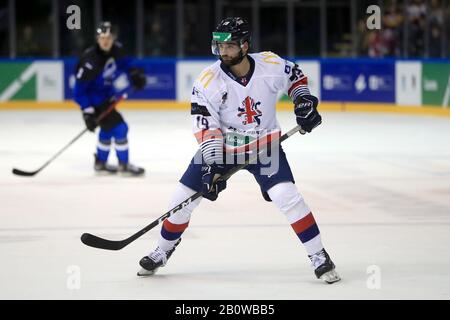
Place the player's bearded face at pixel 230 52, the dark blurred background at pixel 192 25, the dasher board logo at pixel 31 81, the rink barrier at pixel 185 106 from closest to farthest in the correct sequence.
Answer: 1. the player's bearded face at pixel 230 52
2. the rink barrier at pixel 185 106
3. the dasher board logo at pixel 31 81
4. the dark blurred background at pixel 192 25

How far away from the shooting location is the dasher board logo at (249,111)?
521cm

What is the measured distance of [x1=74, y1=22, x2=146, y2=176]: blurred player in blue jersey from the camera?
9180mm

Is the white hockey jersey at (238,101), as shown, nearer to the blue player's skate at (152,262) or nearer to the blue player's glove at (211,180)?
the blue player's glove at (211,180)

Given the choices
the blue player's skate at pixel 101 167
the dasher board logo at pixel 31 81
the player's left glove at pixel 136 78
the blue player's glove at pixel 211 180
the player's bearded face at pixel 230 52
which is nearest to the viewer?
the blue player's glove at pixel 211 180

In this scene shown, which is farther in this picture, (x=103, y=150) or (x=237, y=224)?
(x=103, y=150)

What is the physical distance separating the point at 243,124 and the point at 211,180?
13.9 inches

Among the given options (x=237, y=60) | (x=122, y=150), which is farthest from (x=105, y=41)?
(x=237, y=60)

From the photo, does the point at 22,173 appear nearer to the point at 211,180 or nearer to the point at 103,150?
the point at 103,150

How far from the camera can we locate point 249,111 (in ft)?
Result: 17.1

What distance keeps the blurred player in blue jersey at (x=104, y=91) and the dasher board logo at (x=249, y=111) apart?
4074 mm

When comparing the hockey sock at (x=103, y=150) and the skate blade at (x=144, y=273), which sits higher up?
the hockey sock at (x=103, y=150)

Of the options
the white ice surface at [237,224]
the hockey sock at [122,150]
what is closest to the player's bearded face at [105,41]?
the hockey sock at [122,150]

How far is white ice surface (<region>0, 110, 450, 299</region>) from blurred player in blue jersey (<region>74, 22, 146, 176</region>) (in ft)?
0.71

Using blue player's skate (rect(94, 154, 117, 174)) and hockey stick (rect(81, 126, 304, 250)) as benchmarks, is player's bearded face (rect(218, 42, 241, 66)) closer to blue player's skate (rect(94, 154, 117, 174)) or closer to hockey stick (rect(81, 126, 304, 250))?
hockey stick (rect(81, 126, 304, 250))
